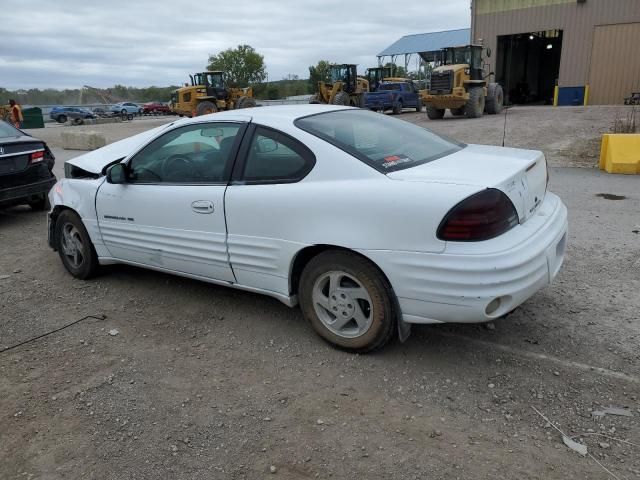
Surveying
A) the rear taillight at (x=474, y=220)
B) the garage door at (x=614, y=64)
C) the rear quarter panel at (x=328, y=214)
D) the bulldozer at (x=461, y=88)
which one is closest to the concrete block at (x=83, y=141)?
the bulldozer at (x=461, y=88)

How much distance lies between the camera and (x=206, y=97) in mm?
28359

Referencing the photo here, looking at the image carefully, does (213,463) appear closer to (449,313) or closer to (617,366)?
(449,313)

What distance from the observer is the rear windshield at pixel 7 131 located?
7.42 meters

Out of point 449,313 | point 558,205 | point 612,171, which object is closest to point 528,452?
point 449,313

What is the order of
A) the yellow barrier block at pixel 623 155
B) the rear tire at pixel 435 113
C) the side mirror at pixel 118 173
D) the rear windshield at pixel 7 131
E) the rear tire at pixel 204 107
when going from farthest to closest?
1. the rear tire at pixel 204 107
2. the rear tire at pixel 435 113
3. the yellow barrier block at pixel 623 155
4. the rear windshield at pixel 7 131
5. the side mirror at pixel 118 173

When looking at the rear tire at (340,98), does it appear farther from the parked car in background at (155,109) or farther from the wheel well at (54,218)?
the parked car in background at (155,109)

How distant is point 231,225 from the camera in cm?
358

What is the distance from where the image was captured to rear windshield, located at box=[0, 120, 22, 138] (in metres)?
7.42

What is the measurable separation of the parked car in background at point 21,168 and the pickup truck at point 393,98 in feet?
72.8

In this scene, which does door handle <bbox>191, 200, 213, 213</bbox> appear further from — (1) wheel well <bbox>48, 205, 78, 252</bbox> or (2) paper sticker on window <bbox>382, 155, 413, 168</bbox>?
(1) wheel well <bbox>48, 205, 78, 252</bbox>

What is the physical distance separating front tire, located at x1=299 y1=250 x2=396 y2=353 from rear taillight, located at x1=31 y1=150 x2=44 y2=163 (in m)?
5.62

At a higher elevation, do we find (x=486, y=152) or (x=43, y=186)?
(x=486, y=152)

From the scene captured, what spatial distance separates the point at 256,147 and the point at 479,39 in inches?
1106

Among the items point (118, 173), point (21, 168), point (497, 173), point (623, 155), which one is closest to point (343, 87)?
point (623, 155)
